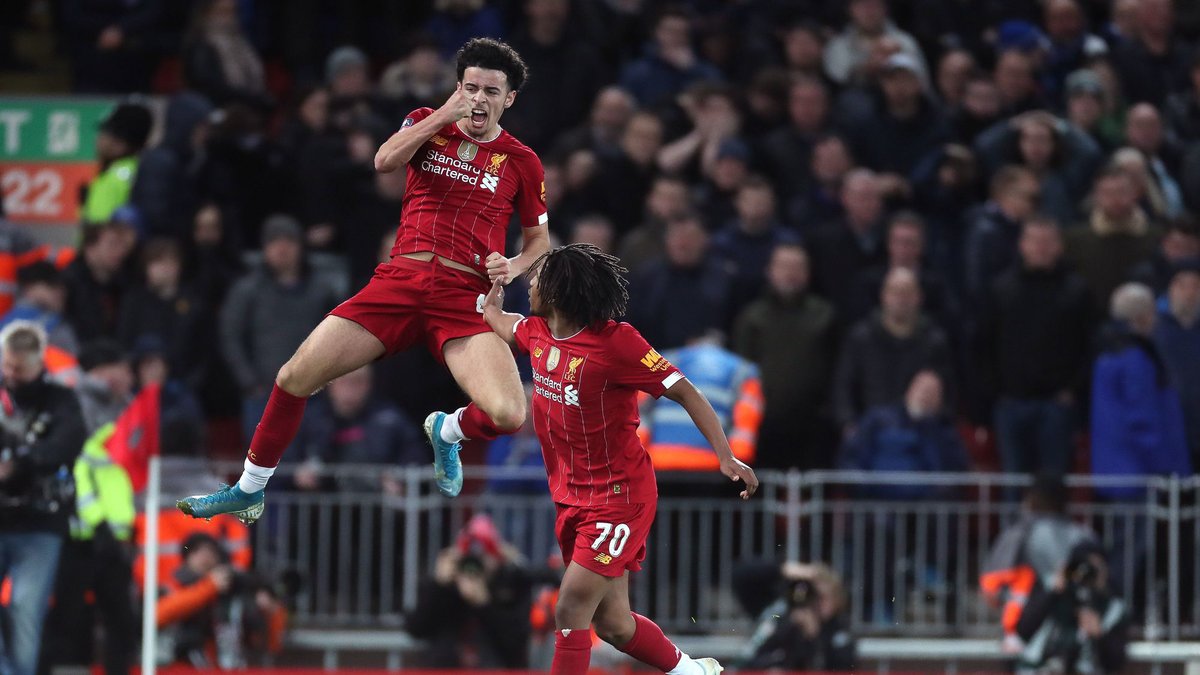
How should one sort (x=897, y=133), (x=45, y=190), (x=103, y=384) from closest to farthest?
(x=103, y=384), (x=897, y=133), (x=45, y=190)

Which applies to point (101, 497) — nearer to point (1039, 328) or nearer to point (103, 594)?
point (103, 594)

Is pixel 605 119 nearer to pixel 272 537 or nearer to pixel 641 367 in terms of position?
pixel 272 537


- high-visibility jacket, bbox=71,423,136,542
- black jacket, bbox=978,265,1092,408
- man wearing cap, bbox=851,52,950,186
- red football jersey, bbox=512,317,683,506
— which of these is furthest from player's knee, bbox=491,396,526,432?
man wearing cap, bbox=851,52,950,186

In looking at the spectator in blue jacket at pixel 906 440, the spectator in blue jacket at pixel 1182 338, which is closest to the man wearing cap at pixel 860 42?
the spectator in blue jacket at pixel 1182 338

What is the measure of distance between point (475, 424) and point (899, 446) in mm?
5113

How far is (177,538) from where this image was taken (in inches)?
565

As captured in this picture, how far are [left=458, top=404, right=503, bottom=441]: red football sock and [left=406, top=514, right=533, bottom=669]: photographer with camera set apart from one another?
3790mm

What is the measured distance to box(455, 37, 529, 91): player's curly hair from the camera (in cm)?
952

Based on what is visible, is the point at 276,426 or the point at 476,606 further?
the point at 476,606

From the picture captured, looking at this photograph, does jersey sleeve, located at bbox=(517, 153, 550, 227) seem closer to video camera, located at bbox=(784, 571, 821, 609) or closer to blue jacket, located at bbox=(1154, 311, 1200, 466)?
video camera, located at bbox=(784, 571, 821, 609)

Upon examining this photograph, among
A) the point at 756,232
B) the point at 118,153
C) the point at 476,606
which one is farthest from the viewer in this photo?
the point at 118,153

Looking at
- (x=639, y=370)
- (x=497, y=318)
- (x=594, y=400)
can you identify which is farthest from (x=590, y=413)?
(x=497, y=318)

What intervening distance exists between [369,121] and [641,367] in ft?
22.6

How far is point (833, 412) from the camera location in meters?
15.2
